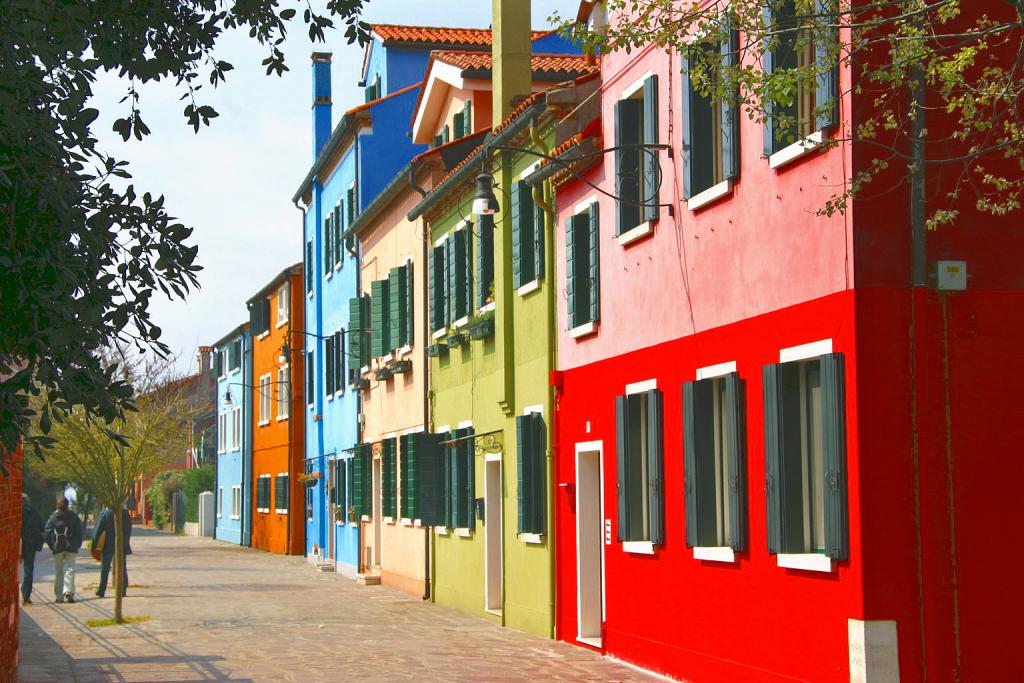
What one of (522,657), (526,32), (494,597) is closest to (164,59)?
(522,657)

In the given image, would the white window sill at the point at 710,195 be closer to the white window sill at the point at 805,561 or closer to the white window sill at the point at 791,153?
the white window sill at the point at 791,153

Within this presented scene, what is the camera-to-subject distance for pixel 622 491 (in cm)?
1645

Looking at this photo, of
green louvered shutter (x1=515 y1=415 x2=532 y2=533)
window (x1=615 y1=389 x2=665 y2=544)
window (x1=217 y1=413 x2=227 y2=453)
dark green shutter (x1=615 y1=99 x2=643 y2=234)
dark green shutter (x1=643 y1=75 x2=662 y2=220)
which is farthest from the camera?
window (x1=217 y1=413 x2=227 y2=453)

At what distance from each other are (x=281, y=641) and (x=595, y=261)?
20.3 ft

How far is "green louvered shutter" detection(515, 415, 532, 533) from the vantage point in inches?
797

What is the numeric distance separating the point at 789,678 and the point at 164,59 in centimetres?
679

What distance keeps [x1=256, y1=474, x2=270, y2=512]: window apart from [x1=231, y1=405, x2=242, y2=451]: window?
5.49 m

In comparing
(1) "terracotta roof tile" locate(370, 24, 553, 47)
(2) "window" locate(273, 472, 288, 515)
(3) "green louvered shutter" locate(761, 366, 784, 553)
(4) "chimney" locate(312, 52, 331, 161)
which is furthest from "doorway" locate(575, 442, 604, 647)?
(2) "window" locate(273, 472, 288, 515)

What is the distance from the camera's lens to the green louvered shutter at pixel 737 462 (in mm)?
13180

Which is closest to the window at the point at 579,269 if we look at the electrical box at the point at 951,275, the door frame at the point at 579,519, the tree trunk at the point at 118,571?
the door frame at the point at 579,519

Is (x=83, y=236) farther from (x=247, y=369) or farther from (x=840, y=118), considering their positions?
(x=247, y=369)

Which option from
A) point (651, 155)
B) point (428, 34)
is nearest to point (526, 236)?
point (651, 155)

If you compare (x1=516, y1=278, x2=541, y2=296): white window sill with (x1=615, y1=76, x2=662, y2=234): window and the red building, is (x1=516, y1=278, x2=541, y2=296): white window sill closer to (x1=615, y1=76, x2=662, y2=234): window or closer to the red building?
(x1=615, y1=76, x2=662, y2=234): window

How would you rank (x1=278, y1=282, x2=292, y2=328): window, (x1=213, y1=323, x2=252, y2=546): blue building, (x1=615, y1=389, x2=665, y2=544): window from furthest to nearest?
(x1=213, y1=323, x2=252, y2=546): blue building
(x1=278, y1=282, x2=292, y2=328): window
(x1=615, y1=389, x2=665, y2=544): window
